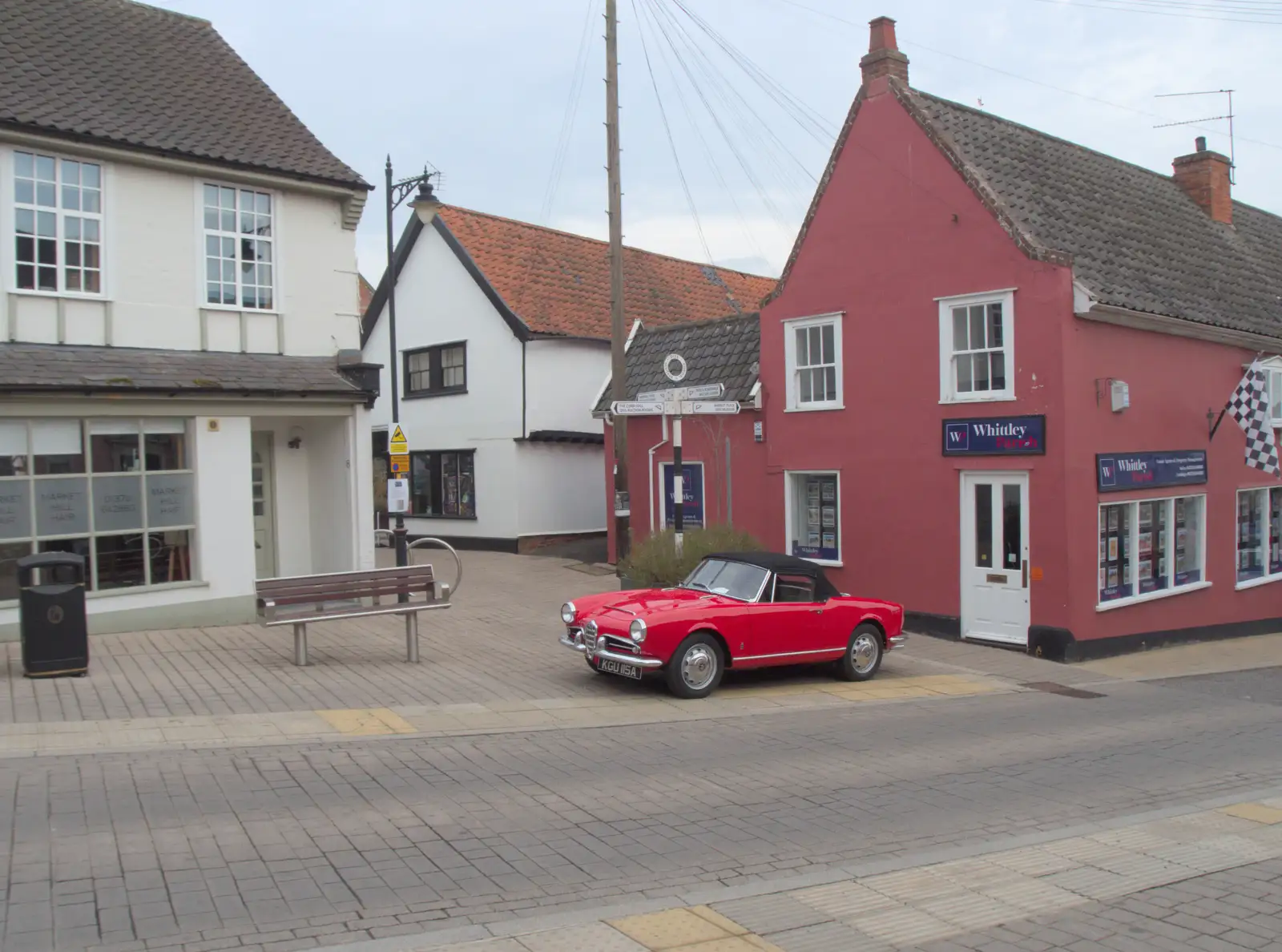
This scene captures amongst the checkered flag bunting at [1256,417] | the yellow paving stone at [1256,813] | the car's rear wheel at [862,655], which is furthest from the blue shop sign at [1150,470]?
the yellow paving stone at [1256,813]

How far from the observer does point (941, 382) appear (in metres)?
16.6

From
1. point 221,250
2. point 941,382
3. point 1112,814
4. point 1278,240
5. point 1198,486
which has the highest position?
point 1278,240

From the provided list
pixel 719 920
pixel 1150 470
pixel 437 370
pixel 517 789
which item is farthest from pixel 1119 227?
pixel 719 920

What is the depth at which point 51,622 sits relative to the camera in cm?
1042

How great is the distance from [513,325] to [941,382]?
10601 millimetres

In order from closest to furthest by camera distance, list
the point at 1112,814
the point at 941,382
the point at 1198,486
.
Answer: the point at 1112,814 < the point at 941,382 < the point at 1198,486

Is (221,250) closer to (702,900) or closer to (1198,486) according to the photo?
(702,900)

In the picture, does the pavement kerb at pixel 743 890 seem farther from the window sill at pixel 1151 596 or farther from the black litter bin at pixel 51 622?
the window sill at pixel 1151 596

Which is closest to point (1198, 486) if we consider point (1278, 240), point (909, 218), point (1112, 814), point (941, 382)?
point (941, 382)

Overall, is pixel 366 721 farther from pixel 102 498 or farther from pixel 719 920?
pixel 102 498

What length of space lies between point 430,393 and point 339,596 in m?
15.4

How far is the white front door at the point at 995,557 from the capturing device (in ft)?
51.9

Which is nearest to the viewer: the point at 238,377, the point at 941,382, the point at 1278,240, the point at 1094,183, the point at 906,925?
the point at 906,925

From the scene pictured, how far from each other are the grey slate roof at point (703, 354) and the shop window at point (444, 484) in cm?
397
